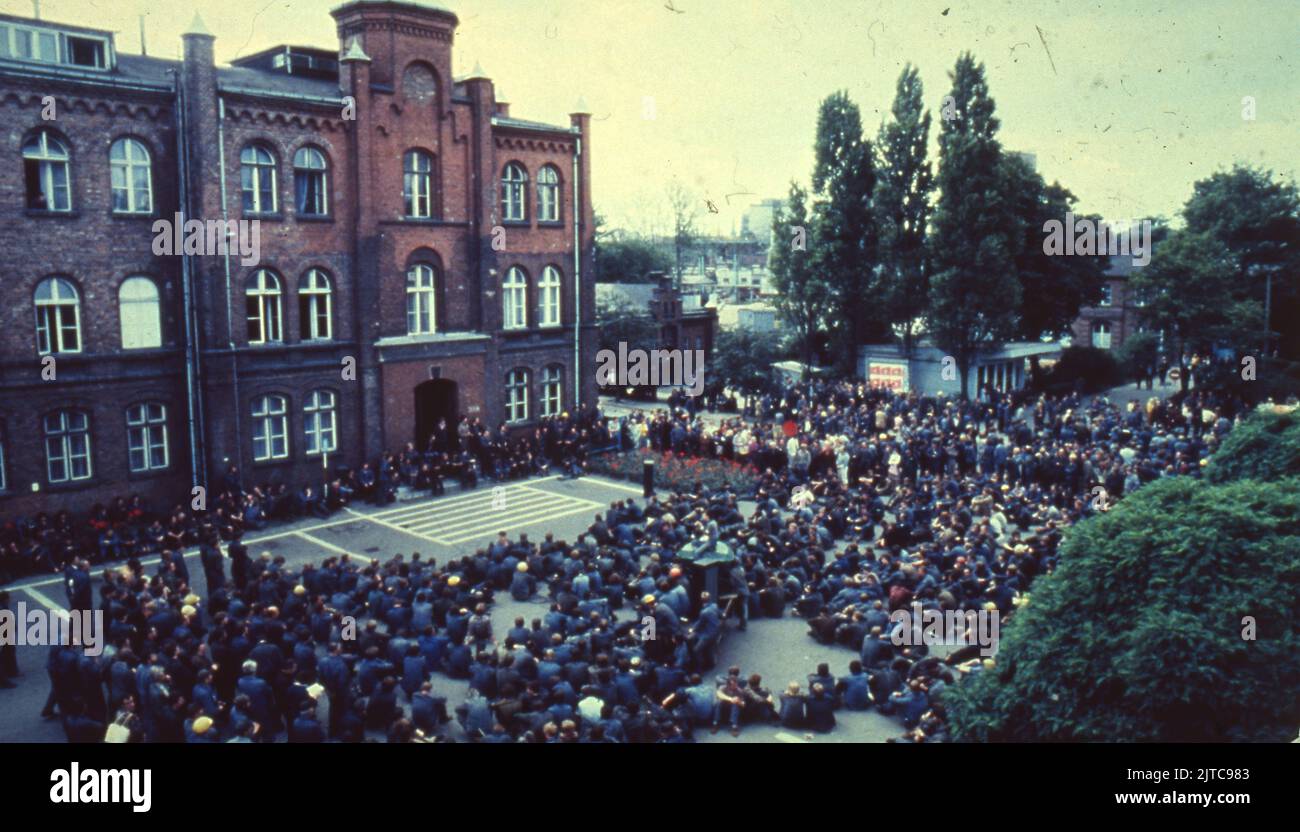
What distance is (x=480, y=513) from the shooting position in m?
30.5

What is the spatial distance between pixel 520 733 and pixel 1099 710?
7.91 metres

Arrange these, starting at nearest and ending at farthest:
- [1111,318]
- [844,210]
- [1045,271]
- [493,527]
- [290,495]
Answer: [493,527]
[290,495]
[844,210]
[1045,271]
[1111,318]

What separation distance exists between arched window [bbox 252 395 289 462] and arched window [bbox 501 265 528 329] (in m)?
9.53

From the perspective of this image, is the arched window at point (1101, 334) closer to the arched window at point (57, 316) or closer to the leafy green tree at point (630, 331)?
the leafy green tree at point (630, 331)

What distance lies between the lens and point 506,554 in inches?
901

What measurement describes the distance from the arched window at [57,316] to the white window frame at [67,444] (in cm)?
178

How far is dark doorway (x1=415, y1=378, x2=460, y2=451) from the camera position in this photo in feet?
117

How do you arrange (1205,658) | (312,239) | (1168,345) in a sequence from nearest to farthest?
(1205,658)
(312,239)
(1168,345)

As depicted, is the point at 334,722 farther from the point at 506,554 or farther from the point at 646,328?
the point at 646,328

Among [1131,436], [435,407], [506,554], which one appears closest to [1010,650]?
[506,554]

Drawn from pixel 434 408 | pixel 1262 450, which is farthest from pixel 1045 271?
pixel 1262 450

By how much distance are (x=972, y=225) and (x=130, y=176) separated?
33.4 meters

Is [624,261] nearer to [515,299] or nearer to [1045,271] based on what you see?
[1045,271]

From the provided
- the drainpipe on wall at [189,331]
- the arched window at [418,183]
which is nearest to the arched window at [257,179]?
the drainpipe on wall at [189,331]
